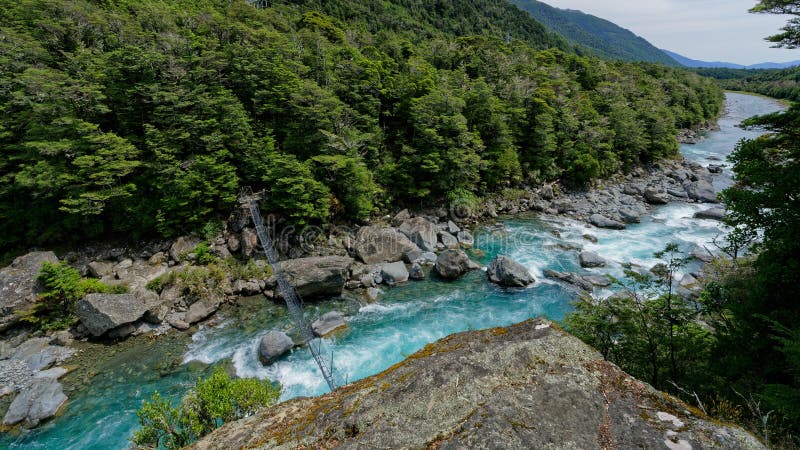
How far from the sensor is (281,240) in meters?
19.4

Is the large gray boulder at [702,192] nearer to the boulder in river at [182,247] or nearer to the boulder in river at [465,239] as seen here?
the boulder in river at [465,239]

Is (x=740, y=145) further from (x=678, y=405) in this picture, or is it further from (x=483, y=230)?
(x=483, y=230)

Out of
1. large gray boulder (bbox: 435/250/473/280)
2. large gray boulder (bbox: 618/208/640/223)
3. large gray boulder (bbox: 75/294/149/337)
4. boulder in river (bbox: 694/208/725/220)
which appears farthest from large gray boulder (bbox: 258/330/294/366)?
boulder in river (bbox: 694/208/725/220)

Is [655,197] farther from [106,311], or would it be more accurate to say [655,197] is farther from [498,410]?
[106,311]

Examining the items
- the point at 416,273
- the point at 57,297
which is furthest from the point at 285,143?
the point at 57,297

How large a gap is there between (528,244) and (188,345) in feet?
67.0

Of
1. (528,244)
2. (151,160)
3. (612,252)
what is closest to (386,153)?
(528,244)

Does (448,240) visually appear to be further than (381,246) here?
Yes

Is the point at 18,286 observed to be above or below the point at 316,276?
above

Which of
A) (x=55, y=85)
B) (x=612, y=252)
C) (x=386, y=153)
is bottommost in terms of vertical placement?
(x=612, y=252)

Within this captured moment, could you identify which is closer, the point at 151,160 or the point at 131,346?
the point at 131,346

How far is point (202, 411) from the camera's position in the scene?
7.21 m

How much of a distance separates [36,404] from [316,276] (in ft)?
33.8

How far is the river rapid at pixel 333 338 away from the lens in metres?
10.7
